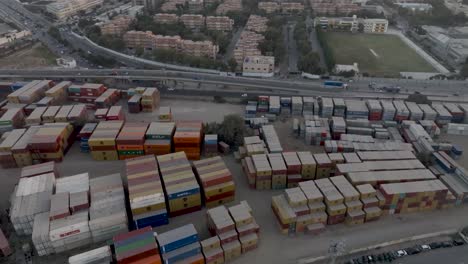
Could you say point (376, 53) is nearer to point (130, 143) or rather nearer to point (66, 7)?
point (130, 143)

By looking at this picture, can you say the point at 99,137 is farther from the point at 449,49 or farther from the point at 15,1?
the point at 15,1

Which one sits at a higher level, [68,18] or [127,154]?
[68,18]

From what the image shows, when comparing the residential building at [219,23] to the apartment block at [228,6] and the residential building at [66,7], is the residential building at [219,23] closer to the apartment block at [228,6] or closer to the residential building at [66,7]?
the apartment block at [228,6]

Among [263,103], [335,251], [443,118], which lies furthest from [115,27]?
[335,251]

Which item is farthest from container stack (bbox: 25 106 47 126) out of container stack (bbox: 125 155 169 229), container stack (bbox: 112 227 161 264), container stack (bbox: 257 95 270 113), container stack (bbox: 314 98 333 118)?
container stack (bbox: 314 98 333 118)

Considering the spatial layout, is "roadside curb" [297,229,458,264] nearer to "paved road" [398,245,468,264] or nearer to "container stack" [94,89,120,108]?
"paved road" [398,245,468,264]

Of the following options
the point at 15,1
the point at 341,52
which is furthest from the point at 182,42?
the point at 15,1
